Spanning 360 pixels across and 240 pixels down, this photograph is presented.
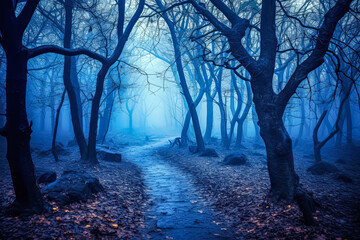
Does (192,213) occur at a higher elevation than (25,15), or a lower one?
lower

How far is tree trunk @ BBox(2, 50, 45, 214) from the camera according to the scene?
382cm

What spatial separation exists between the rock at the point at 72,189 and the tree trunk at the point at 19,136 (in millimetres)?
730

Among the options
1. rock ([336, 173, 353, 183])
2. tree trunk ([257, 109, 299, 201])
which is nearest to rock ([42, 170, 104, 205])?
tree trunk ([257, 109, 299, 201])

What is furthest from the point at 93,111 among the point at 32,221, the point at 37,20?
the point at 37,20

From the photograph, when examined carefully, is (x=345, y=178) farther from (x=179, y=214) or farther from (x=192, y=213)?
(x=179, y=214)

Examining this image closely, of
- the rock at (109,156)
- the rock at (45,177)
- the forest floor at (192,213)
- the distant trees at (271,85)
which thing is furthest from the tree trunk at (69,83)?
the distant trees at (271,85)

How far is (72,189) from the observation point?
5152 millimetres

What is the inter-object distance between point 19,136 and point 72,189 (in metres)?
2.01

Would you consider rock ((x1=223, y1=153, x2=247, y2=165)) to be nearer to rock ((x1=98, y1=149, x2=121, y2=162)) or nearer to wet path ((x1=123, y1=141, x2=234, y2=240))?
wet path ((x1=123, y1=141, x2=234, y2=240))

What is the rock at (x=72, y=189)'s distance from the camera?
4770 mm

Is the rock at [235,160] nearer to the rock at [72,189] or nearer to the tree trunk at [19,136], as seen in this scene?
the rock at [72,189]

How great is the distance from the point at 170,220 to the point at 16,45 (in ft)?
16.3

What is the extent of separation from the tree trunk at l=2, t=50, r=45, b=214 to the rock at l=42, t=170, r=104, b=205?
73 cm

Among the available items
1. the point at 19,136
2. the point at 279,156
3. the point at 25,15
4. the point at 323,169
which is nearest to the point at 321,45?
the point at 279,156
